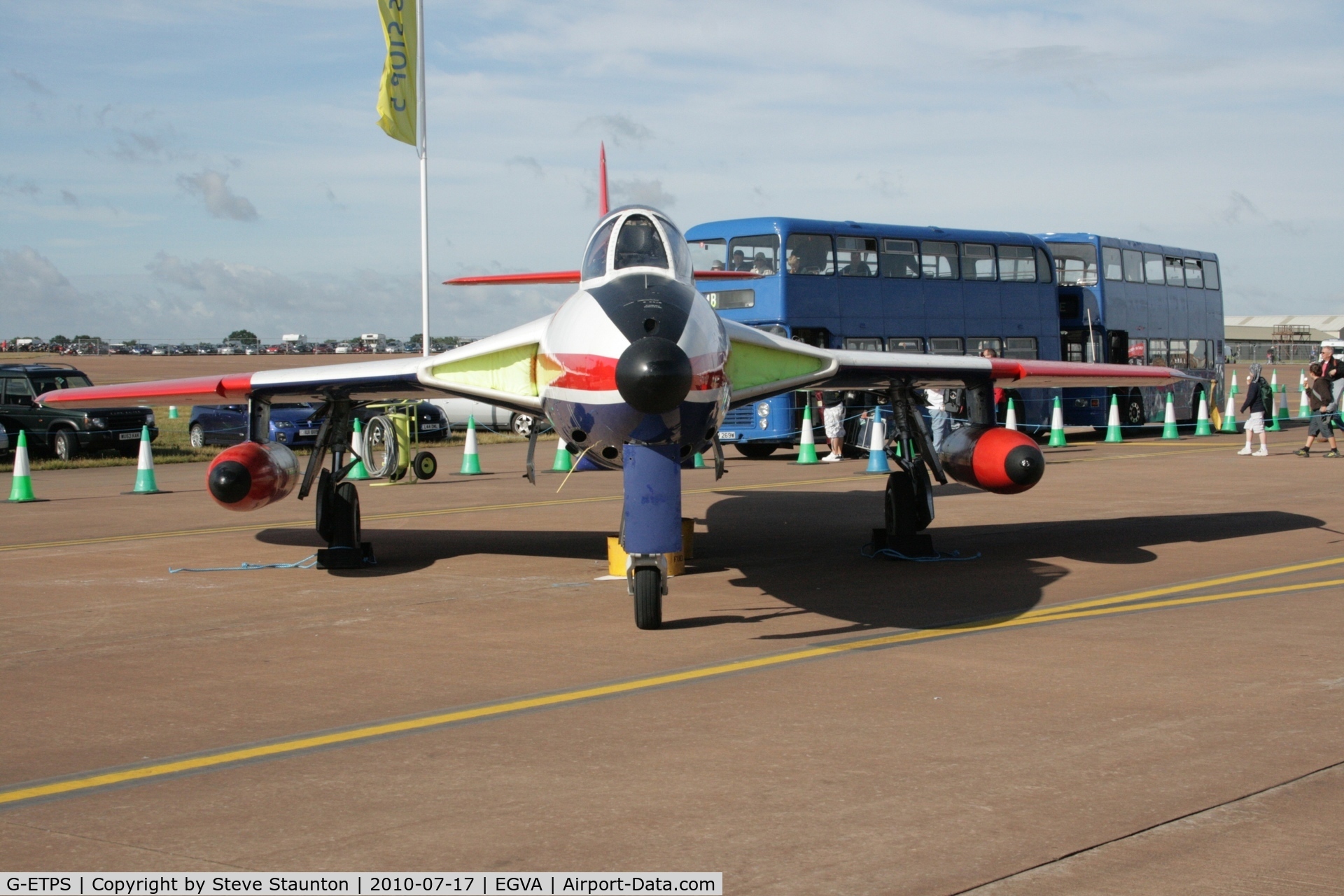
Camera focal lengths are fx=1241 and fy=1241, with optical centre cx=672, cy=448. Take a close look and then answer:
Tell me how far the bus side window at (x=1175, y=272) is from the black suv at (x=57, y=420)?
→ 27.1m

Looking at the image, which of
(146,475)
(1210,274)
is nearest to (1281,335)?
(1210,274)

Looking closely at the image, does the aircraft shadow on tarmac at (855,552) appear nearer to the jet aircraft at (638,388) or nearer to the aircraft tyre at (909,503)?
the aircraft tyre at (909,503)

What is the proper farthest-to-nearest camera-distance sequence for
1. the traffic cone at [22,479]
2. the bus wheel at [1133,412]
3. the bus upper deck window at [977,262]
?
the bus wheel at [1133,412], the bus upper deck window at [977,262], the traffic cone at [22,479]

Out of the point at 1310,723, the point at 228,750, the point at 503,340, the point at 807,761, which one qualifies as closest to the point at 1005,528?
the point at 503,340

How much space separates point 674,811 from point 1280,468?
1962 cm

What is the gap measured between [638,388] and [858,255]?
748 inches

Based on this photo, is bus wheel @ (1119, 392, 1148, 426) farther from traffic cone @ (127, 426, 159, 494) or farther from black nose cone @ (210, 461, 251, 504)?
black nose cone @ (210, 461, 251, 504)

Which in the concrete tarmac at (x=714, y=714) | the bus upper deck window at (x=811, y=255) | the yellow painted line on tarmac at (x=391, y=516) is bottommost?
the concrete tarmac at (x=714, y=714)

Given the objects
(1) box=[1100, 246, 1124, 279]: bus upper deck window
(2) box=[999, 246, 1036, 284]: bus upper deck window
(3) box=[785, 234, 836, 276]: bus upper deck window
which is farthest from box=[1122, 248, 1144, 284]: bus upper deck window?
(3) box=[785, 234, 836, 276]: bus upper deck window

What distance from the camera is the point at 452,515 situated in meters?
17.0

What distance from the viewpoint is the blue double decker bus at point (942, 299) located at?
25234 millimetres

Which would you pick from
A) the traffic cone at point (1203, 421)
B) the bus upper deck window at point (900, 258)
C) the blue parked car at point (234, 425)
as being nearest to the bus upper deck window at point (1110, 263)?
the traffic cone at point (1203, 421)

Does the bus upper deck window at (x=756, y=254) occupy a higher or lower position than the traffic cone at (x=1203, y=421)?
higher

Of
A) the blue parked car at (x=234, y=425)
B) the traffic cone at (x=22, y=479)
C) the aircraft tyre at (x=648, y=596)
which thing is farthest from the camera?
the blue parked car at (x=234, y=425)
